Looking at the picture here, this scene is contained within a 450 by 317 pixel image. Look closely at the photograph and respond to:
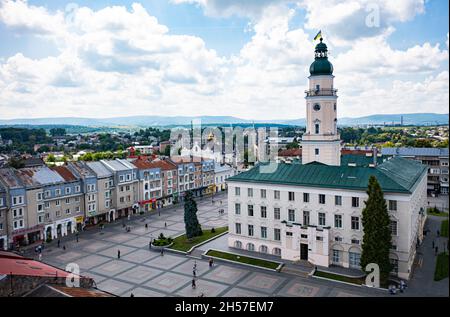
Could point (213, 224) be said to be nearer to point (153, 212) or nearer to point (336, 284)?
point (153, 212)

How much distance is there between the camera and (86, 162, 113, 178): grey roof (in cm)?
6594

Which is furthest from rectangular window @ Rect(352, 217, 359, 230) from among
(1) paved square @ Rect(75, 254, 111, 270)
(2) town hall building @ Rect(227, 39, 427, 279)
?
(1) paved square @ Rect(75, 254, 111, 270)

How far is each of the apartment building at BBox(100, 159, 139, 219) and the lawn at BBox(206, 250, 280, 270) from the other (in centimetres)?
2812

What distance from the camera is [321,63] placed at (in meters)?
48.9

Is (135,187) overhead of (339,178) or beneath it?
beneath

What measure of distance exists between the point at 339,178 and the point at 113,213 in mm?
42526

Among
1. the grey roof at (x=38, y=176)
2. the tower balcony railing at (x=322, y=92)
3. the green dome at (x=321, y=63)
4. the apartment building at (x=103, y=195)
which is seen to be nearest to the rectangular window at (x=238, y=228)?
the tower balcony railing at (x=322, y=92)

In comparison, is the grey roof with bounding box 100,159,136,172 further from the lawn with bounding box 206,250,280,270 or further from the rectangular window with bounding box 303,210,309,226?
the rectangular window with bounding box 303,210,309,226

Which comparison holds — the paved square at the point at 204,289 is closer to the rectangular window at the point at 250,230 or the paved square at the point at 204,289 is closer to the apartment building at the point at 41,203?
the rectangular window at the point at 250,230

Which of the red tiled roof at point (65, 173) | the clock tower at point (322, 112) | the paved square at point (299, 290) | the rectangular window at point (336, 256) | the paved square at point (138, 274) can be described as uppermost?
the clock tower at point (322, 112)

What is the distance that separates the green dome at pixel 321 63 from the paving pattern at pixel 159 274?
25652 millimetres

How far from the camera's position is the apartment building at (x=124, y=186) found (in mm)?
68312

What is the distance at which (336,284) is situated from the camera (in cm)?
3738
